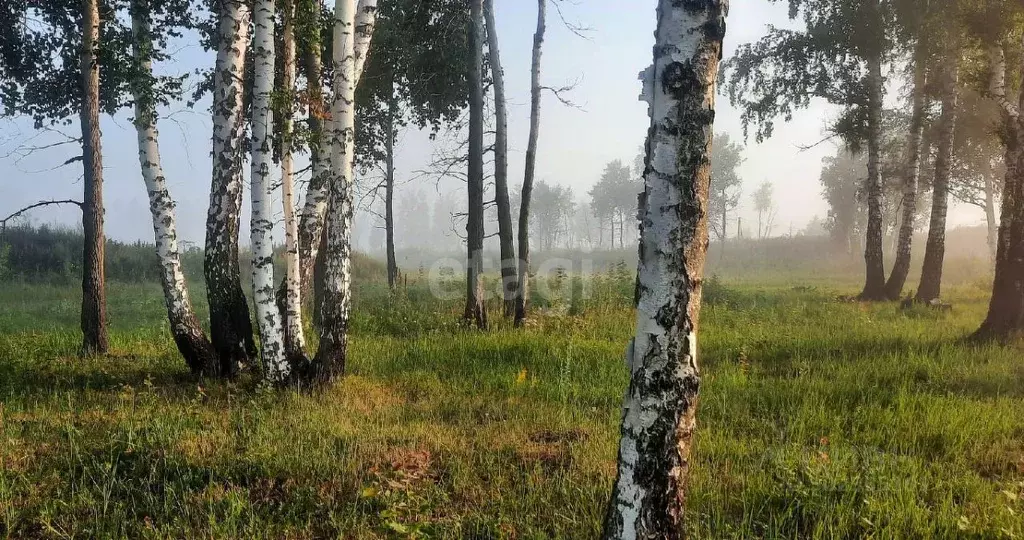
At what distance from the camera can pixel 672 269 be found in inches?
94.6

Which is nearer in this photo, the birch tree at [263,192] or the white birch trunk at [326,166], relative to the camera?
the birch tree at [263,192]

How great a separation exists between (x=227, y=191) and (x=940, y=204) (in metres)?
15.2

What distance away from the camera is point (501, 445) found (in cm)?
459

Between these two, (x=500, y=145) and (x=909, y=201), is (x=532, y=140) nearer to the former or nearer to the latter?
(x=500, y=145)

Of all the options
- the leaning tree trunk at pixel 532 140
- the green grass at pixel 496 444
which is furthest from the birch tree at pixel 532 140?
the green grass at pixel 496 444

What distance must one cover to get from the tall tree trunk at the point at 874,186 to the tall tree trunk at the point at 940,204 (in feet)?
3.79

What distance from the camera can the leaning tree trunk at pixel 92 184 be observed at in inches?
338

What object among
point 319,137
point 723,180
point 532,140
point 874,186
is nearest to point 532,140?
point 532,140

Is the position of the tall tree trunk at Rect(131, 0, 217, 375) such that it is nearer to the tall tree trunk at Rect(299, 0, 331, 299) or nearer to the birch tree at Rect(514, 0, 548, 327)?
the tall tree trunk at Rect(299, 0, 331, 299)

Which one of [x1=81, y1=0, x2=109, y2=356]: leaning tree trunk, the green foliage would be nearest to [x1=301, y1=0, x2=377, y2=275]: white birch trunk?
[x1=81, y1=0, x2=109, y2=356]: leaning tree trunk

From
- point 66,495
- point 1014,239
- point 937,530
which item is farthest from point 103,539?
point 1014,239

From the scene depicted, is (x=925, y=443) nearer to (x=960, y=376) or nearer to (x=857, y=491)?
(x=857, y=491)

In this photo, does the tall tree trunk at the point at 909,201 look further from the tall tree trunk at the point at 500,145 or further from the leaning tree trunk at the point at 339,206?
the leaning tree trunk at the point at 339,206

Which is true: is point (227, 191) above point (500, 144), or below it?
below
